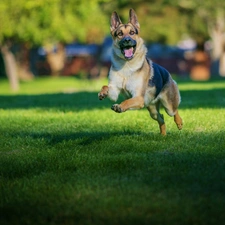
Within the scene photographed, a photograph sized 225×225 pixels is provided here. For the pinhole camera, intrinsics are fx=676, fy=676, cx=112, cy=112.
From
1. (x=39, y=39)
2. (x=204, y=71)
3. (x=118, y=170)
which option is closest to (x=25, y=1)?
(x=39, y=39)

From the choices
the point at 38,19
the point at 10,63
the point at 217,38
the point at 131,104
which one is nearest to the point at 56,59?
the point at 217,38

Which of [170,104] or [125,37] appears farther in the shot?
[170,104]

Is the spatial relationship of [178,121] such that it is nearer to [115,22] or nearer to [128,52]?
[128,52]

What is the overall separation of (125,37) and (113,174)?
7.83 ft

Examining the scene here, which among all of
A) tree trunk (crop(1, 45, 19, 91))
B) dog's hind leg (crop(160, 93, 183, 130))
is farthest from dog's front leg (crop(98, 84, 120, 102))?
tree trunk (crop(1, 45, 19, 91))

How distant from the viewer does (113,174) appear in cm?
746

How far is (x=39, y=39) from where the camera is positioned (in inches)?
1335

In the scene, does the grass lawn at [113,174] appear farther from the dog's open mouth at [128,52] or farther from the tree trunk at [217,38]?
the tree trunk at [217,38]

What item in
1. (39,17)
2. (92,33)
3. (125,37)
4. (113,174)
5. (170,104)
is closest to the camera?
(113,174)

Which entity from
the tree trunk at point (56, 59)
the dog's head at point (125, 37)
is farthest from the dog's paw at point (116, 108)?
the tree trunk at point (56, 59)

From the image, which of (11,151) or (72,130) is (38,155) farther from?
(72,130)

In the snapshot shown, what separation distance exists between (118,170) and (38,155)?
1600 mm

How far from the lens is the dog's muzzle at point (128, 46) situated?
912 cm

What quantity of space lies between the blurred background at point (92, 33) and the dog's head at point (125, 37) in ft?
72.9
